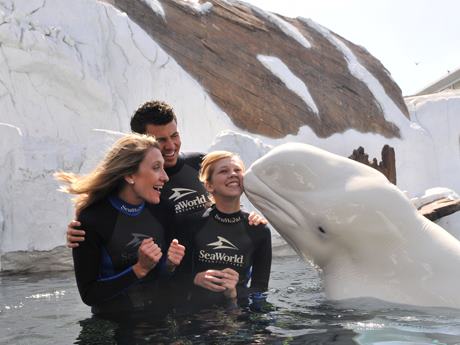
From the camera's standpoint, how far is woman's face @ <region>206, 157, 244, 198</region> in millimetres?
3201

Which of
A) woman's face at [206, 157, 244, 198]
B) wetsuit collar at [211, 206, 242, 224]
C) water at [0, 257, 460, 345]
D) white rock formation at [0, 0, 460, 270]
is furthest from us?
white rock formation at [0, 0, 460, 270]

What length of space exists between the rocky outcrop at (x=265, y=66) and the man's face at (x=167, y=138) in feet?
34.7

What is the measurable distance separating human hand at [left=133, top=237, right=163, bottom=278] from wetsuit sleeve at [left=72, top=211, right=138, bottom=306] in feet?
0.27

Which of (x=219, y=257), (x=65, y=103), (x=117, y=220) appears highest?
(x=65, y=103)

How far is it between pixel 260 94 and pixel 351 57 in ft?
18.8

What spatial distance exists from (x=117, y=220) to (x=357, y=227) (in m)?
1.27

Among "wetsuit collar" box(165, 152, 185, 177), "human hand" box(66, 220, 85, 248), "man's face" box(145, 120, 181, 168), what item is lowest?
"human hand" box(66, 220, 85, 248)

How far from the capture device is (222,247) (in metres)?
3.29

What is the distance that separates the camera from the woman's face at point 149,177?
9.16 ft

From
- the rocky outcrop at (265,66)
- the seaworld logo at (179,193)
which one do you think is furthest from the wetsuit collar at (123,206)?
the rocky outcrop at (265,66)

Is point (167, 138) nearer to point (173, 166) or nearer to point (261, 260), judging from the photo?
point (173, 166)

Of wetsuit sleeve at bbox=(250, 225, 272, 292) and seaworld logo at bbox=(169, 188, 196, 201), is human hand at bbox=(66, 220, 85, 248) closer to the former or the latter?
seaworld logo at bbox=(169, 188, 196, 201)

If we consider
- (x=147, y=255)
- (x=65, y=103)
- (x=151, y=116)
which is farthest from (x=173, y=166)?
(x=65, y=103)

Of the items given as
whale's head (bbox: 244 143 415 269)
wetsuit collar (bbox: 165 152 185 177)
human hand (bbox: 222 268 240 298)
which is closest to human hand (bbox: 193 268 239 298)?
human hand (bbox: 222 268 240 298)
